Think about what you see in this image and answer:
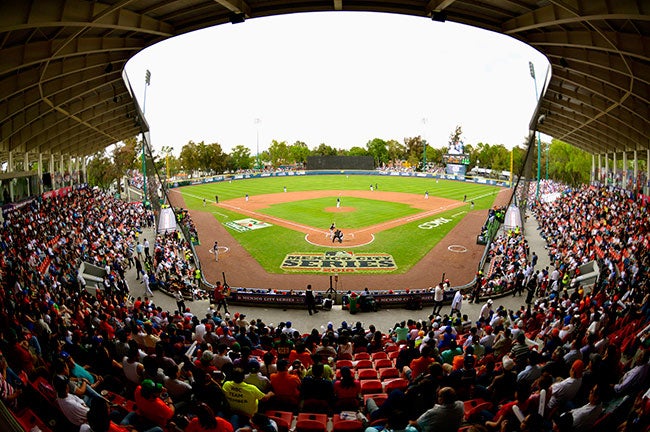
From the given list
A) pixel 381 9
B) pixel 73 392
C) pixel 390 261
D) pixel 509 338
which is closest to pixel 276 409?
pixel 73 392

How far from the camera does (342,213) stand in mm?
44156

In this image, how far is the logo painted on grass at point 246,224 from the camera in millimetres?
37562

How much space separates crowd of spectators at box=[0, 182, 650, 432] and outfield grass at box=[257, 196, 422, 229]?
22.8m

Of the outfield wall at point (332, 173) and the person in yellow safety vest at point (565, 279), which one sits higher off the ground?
the outfield wall at point (332, 173)

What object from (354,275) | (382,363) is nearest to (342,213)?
(354,275)

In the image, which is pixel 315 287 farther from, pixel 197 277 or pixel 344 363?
pixel 344 363

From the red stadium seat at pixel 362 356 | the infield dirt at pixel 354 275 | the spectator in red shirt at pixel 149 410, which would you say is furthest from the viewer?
the infield dirt at pixel 354 275

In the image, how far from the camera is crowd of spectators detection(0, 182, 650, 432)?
210 inches

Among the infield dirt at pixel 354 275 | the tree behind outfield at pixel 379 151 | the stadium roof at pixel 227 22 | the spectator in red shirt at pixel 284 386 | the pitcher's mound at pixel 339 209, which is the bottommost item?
the infield dirt at pixel 354 275

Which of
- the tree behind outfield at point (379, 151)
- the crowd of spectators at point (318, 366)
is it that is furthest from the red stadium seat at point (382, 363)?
the tree behind outfield at point (379, 151)

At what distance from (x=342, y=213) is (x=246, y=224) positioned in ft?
35.5

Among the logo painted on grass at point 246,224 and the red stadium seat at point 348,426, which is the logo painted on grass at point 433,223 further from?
the red stadium seat at point 348,426

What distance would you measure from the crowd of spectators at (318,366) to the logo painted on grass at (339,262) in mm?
10225

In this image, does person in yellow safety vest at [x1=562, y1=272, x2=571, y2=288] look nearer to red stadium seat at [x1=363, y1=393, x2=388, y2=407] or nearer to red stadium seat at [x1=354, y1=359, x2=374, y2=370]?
red stadium seat at [x1=354, y1=359, x2=374, y2=370]
